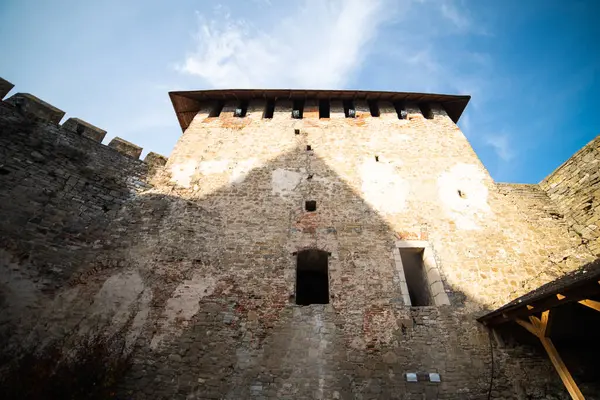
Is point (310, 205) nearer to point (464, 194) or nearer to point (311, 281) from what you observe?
point (311, 281)

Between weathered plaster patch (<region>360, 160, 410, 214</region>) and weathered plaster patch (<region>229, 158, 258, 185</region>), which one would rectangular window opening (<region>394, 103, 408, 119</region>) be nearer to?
weathered plaster patch (<region>360, 160, 410, 214</region>)

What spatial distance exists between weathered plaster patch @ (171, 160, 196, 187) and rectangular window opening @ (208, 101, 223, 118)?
2.88 meters

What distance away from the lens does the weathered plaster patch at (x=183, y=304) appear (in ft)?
17.7

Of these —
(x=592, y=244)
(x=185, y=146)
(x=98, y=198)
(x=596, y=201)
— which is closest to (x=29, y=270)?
(x=98, y=198)

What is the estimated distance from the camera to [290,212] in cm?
731

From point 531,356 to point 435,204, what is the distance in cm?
370

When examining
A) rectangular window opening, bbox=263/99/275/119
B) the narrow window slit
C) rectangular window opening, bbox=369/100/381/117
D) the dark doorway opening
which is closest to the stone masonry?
the narrow window slit

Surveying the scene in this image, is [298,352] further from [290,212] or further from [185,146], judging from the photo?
[185,146]

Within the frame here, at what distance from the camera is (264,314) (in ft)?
18.4

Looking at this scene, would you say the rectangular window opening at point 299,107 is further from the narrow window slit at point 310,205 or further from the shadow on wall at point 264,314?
the shadow on wall at point 264,314

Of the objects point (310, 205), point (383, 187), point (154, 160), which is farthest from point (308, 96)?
point (154, 160)

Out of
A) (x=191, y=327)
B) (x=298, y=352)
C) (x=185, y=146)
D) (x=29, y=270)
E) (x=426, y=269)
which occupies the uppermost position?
(x=185, y=146)

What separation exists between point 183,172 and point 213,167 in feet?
2.87

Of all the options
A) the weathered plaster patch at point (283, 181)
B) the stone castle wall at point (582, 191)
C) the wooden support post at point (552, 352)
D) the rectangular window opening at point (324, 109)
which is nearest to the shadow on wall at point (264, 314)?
the weathered plaster patch at point (283, 181)
